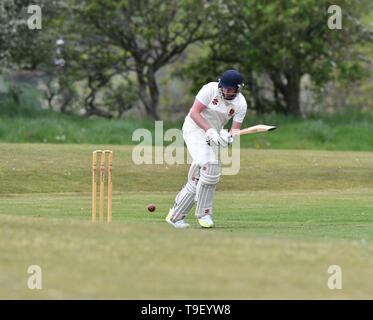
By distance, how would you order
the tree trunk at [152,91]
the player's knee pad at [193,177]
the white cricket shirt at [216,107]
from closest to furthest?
the white cricket shirt at [216,107], the player's knee pad at [193,177], the tree trunk at [152,91]

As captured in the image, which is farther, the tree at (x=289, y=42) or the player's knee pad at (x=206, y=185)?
the tree at (x=289, y=42)

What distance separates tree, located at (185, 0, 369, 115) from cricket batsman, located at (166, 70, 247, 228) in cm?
2364

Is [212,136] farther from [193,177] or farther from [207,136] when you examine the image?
[193,177]

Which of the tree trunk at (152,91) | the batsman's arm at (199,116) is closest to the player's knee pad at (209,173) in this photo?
the batsman's arm at (199,116)

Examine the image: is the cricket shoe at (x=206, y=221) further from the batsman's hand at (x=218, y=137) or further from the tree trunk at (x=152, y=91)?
the tree trunk at (x=152, y=91)

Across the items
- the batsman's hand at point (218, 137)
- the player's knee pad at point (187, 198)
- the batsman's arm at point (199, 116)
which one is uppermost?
the batsman's arm at point (199, 116)

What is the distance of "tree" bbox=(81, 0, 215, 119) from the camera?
1660 inches

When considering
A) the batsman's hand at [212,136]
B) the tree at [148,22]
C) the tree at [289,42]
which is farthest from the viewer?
the tree at [148,22]

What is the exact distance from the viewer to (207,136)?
17.3m

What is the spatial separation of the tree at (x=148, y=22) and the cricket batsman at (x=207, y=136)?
79.3 ft

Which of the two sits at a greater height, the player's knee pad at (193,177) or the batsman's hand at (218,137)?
the batsman's hand at (218,137)

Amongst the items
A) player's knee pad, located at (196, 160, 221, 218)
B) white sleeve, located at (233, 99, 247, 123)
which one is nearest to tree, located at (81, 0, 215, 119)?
white sleeve, located at (233, 99, 247, 123)

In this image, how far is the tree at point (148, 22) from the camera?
42156 millimetres

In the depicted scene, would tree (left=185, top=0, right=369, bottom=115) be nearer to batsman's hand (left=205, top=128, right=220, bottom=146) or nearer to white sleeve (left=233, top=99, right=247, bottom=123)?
white sleeve (left=233, top=99, right=247, bottom=123)
